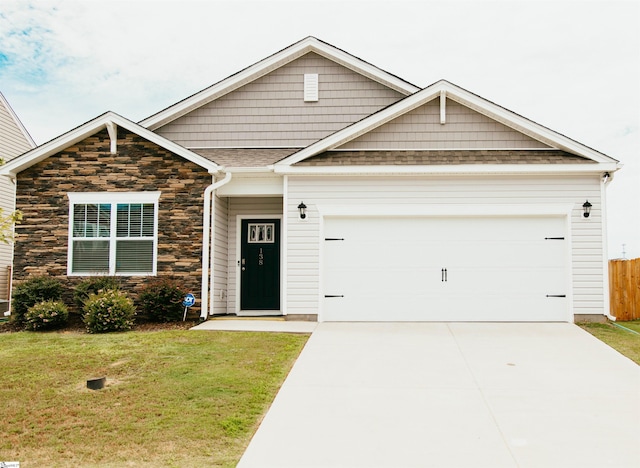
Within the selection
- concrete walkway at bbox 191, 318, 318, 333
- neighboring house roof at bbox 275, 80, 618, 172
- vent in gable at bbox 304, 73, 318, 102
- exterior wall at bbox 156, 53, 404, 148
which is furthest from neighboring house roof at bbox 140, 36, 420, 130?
concrete walkway at bbox 191, 318, 318, 333

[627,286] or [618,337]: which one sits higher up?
[627,286]

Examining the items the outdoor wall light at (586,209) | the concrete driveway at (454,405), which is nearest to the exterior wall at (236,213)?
the concrete driveway at (454,405)

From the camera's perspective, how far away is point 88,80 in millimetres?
19797

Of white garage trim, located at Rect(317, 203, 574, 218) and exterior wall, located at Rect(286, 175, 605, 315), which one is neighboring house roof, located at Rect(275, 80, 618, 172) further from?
white garage trim, located at Rect(317, 203, 574, 218)

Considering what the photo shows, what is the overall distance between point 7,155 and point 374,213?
13.2 metres

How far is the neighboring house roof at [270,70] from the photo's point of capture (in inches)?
591

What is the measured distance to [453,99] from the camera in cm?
1259

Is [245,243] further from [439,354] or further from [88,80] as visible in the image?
[88,80]

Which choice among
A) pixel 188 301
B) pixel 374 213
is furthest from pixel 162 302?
pixel 374 213

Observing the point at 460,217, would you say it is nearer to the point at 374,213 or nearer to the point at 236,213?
the point at 374,213

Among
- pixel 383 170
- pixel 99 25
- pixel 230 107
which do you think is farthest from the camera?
pixel 99 25

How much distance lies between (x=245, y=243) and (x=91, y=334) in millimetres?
4128

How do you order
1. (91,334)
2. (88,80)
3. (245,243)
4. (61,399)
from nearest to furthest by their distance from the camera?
(61,399), (91,334), (245,243), (88,80)

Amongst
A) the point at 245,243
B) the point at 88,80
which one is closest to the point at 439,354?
the point at 245,243
